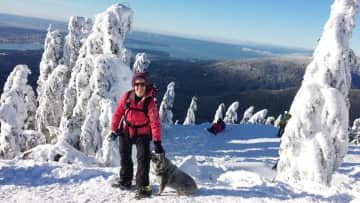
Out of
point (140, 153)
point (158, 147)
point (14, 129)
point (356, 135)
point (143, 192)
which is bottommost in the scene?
point (356, 135)

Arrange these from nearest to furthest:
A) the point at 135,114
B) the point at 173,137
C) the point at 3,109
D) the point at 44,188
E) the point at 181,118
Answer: the point at 135,114
the point at 44,188
the point at 3,109
the point at 173,137
the point at 181,118

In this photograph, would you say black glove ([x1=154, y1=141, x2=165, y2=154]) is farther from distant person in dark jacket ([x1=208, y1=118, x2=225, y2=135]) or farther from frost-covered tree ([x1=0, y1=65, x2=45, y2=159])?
distant person in dark jacket ([x1=208, y1=118, x2=225, y2=135])

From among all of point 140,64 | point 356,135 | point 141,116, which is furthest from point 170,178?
point 356,135

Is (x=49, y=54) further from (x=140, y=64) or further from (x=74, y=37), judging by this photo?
(x=140, y=64)

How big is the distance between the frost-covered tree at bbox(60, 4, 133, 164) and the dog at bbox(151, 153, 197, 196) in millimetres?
8494

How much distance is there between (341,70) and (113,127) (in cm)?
986

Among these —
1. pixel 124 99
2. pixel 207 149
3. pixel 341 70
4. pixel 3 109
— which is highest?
pixel 341 70

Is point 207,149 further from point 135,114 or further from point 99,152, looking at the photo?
point 135,114

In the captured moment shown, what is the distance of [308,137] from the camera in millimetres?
13773

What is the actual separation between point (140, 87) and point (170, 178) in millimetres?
1825

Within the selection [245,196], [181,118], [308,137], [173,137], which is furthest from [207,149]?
[181,118]

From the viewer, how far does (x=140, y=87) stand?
6766mm

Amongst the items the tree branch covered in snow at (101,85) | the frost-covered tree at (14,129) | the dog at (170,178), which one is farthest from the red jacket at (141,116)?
the frost-covered tree at (14,129)

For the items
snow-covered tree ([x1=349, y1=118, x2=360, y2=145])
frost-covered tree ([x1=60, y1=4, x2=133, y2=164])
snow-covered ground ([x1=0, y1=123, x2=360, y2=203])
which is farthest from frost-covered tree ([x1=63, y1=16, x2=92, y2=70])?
snow-covered tree ([x1=349, y1=118, x2=360, y2=145])
